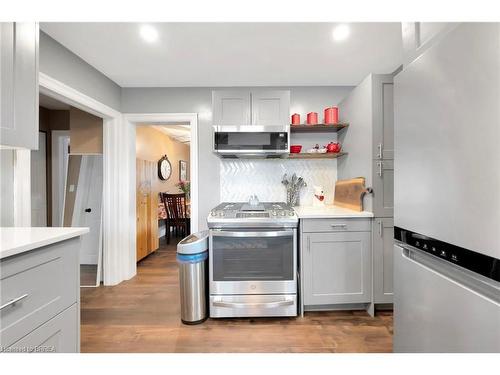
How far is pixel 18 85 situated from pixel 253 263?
184cm

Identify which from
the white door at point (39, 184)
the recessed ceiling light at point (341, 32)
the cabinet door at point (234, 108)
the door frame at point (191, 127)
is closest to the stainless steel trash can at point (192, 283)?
the door frame at point (191, 127)

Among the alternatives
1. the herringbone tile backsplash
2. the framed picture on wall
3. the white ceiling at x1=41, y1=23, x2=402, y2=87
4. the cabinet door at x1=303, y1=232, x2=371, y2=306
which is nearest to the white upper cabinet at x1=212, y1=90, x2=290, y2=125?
the white ceiling at x1=41, y1=23, x2=402, y2=87

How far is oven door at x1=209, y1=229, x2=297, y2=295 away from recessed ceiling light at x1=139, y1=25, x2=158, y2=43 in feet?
5.45

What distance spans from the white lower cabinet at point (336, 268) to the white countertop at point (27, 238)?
1.66 metres

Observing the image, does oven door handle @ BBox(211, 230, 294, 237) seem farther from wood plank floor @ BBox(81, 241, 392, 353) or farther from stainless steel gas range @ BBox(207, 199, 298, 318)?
wood plank floor @ BBox(81, 241, 392, 353)

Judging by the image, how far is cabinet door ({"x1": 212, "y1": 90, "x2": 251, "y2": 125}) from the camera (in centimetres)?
245

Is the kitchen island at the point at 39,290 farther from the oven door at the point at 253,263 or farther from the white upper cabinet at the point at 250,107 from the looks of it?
the white upper cabinet at the point at 250,107

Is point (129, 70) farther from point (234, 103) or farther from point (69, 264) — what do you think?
point (69, 264)

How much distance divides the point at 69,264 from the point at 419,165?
1.59 metres

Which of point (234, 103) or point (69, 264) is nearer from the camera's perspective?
point (69, 264)
